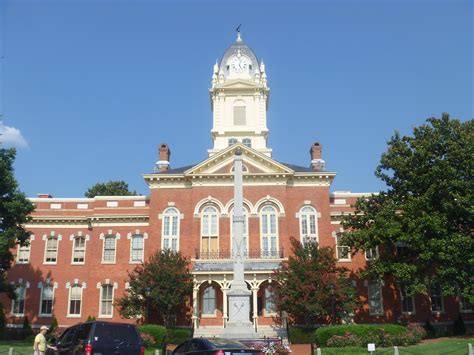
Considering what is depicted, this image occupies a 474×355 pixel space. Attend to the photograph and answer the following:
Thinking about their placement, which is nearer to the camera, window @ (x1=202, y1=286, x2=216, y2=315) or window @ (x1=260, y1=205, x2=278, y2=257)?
window @ (x1=202, y1=286, x2=216, y2=315)

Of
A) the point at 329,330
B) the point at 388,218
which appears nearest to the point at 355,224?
the point at 388,218

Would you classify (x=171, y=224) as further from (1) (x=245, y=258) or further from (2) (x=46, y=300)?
(2) (x=46, y=300)

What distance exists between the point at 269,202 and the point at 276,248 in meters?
3.71

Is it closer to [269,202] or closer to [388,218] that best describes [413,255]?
[388,218]

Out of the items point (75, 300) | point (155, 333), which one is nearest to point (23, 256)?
point (75, 300)

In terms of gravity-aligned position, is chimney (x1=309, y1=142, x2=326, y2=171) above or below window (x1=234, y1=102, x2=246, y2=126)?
below

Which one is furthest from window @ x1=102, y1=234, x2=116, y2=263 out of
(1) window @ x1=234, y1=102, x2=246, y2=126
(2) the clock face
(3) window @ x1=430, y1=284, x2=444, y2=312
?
(3) window @ x1=430, y1=284, x2=444, y2=312

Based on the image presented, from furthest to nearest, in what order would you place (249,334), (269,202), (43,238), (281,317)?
(43,238) < (269,202) < (281,317) < (249,334)

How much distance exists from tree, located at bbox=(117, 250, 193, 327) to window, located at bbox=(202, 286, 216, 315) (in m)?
3.09

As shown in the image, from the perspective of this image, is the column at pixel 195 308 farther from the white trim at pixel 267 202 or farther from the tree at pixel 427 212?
the tree at pixel 427 212

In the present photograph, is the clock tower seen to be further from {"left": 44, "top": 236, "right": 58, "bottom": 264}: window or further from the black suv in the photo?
the black suv

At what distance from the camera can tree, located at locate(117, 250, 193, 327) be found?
33.6m

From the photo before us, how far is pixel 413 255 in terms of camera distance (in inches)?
1291

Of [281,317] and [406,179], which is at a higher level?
[406,179]
